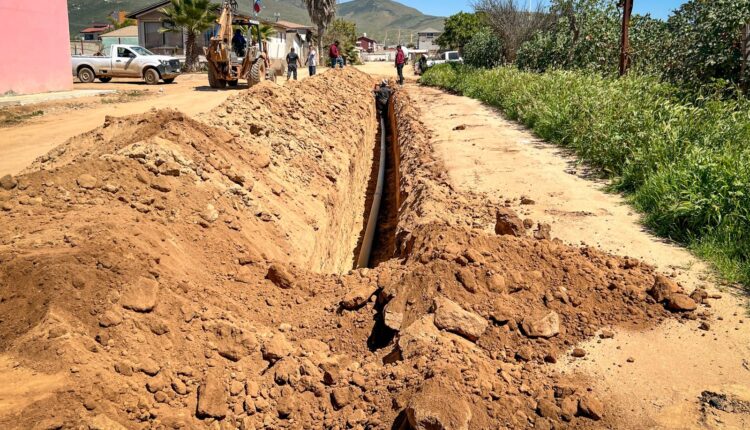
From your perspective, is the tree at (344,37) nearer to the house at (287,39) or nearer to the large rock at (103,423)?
the house at (287,39)

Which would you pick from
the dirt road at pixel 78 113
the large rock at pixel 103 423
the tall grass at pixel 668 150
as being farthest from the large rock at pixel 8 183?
the tall grass at pixel 668 150

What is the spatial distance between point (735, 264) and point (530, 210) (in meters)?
2.32

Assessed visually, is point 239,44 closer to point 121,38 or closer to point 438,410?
point 438,410

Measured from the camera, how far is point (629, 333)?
4.02 m

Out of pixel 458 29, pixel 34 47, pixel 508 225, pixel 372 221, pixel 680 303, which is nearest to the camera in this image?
pixel 680 303

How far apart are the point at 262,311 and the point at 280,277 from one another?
48cm

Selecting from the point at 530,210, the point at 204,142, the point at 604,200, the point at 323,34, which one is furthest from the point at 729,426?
the point at 323,34

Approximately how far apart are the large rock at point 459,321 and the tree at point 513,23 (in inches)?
944

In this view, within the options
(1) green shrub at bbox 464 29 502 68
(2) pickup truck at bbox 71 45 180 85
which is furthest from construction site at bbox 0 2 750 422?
(1) green shrub at bbox 464 29 502 68

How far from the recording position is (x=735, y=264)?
4.91 metres

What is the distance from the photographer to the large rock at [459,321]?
12.5ft

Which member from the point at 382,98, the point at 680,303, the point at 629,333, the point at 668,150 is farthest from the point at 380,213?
the point at 382,98

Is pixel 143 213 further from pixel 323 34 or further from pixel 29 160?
pixel 323 34

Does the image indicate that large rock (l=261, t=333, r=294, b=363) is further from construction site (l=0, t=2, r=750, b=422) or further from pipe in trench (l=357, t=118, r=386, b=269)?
pipe in trench (l=357, t=118, r=386, b=269)
